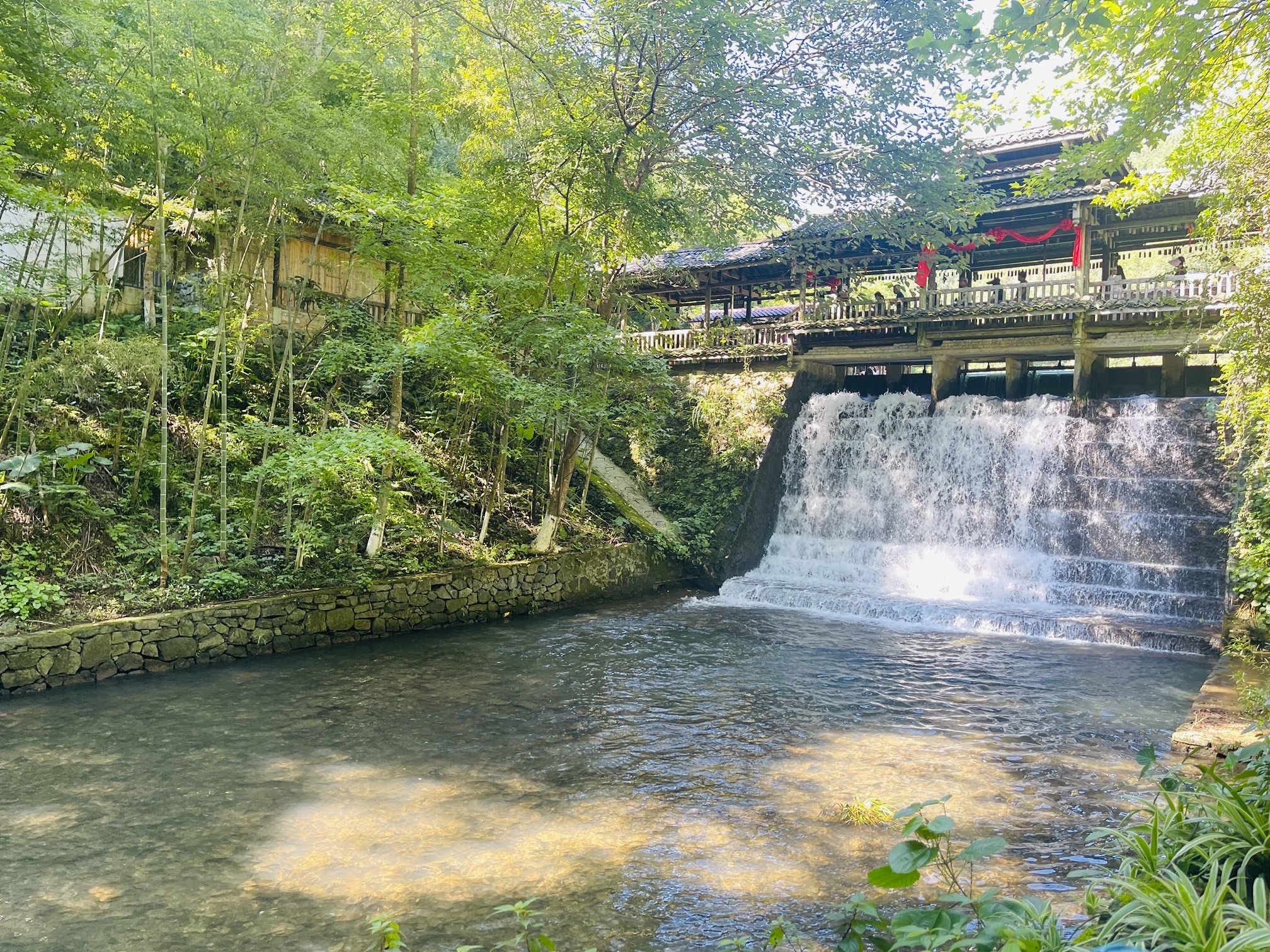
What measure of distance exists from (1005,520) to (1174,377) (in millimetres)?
4948

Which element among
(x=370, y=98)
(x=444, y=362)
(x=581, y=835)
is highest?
(x=370, y=98)

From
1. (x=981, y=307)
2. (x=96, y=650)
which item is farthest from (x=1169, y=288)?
(x=96, y=650)

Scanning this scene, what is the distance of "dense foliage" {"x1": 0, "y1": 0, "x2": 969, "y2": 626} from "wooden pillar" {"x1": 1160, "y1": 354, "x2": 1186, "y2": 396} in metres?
6.65

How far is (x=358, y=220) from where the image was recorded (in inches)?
413

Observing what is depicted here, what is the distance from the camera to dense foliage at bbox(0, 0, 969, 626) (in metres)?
8.91

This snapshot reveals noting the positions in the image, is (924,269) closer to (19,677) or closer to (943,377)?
(943,377)

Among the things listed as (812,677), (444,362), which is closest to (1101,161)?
(812,677)

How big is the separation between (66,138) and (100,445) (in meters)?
3.86

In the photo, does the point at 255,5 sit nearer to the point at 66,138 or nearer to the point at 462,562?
the point at 66,138

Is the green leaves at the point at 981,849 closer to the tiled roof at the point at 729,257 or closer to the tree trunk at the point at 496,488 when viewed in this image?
the tree trunk at the point at 496,488

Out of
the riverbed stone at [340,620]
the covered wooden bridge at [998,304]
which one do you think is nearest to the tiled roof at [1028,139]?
the covered wooden bridge at [998,304]

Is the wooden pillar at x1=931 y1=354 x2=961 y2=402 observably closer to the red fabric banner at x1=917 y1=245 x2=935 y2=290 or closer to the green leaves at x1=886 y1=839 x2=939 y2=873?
the red fabric banner at x1=917 y1=245 x2=935 y2=290

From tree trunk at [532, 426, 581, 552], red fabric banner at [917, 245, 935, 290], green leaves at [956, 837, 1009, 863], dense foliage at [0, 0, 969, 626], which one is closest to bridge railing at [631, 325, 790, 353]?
red fabric banner at [917, 245, 935, 290]

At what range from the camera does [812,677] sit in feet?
31.1
